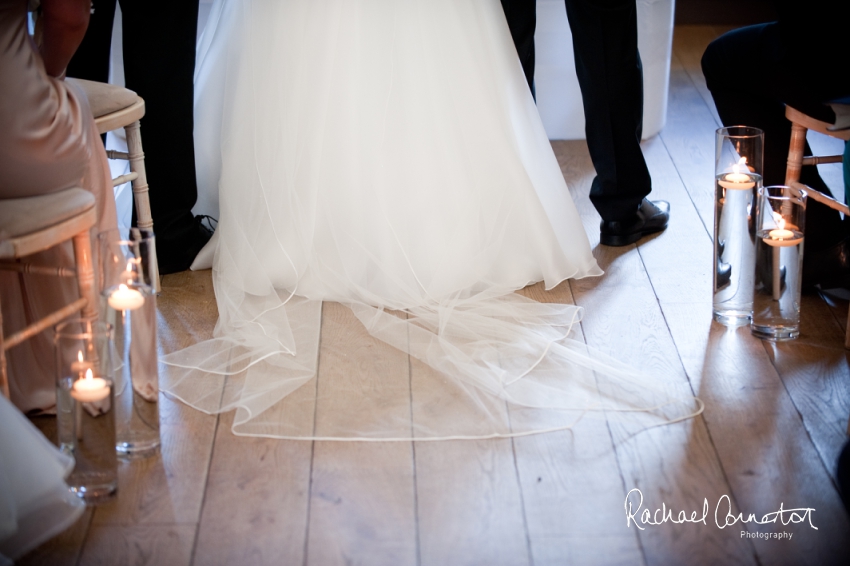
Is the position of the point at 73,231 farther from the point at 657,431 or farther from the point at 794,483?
the point at 794,483

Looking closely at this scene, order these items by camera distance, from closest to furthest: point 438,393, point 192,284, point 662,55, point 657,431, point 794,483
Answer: point 794,483, point 657,431, point 438,393, point 192,284, point 662,55

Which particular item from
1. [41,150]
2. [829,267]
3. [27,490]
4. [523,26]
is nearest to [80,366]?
[27,490]

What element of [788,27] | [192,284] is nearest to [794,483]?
[788,27]

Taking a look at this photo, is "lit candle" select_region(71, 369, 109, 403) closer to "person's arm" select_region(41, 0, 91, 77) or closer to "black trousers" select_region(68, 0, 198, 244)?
"person's arm" select_region(41, 0, 91, 77)

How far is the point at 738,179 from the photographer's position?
5.90 feet

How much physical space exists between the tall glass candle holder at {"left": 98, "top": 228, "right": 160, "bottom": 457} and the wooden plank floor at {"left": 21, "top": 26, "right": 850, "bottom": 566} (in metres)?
0.05

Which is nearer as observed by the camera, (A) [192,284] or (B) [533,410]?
(B) [533,410]

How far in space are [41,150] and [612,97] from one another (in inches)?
54.7

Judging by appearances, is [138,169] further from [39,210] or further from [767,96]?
[767,96]

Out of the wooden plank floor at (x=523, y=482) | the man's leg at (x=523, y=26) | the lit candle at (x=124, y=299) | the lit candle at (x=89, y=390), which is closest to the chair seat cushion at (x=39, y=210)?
the lit candle at (x=124, y=299)

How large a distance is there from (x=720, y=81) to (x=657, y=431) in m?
0.98

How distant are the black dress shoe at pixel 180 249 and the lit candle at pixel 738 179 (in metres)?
1.31

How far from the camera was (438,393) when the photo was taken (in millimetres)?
1644
